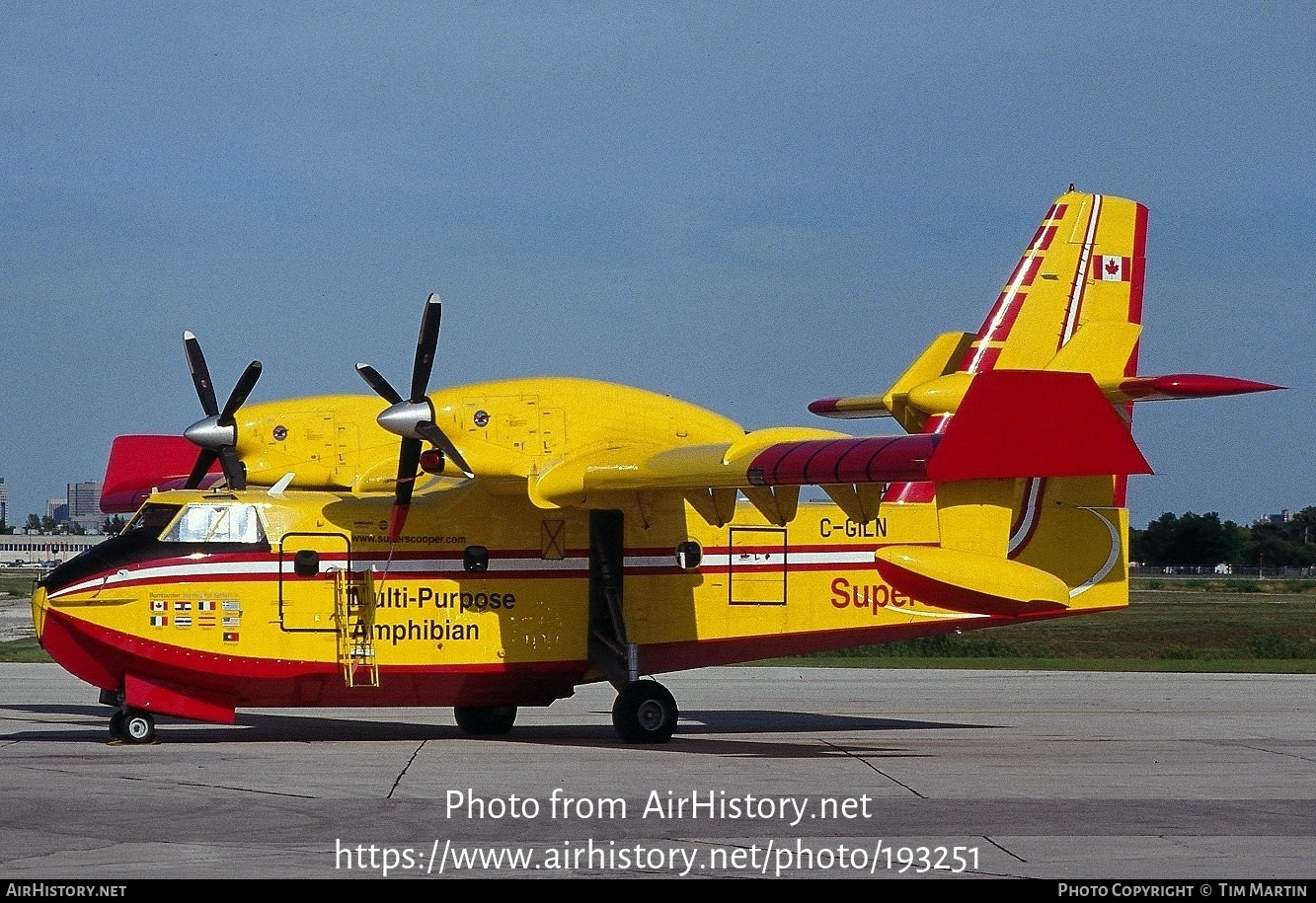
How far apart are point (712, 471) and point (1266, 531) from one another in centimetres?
13856

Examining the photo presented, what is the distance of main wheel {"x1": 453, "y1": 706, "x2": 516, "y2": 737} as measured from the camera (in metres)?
20.8

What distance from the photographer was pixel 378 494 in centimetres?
2086

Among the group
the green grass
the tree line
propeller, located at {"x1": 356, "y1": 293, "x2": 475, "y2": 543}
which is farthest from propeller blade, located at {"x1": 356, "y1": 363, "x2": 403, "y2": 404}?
the tree line

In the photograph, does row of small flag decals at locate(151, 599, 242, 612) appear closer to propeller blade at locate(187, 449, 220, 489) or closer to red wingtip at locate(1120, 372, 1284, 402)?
propeller blade at locate(187, 449, 220, 489)

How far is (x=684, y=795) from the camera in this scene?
47.4 ft

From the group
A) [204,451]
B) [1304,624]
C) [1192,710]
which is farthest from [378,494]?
[1304,624]

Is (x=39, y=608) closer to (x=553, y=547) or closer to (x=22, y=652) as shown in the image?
(x=553, y=547)

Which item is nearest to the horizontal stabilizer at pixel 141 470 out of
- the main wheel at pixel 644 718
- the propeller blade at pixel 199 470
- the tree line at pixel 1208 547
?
the propeller blade at pixel 199 470

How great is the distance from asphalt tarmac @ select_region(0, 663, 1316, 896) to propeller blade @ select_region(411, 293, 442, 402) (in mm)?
4370

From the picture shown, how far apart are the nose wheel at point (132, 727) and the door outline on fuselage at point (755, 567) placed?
7.41 m

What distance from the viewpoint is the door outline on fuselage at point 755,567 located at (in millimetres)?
20625

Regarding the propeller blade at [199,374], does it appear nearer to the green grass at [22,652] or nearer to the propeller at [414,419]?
the propeller at [414,419]
